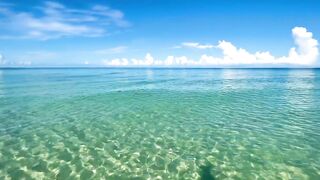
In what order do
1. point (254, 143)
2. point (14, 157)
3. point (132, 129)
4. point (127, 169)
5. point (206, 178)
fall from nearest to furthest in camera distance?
point (206, 178)
point (127, 169)
point (14, 157)
point (254, 143)
point (132, 129)

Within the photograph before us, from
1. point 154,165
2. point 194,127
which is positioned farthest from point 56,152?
point 194,127

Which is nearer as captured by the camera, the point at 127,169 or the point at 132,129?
the point at 127,169

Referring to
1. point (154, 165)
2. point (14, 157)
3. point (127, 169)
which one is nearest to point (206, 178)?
point (154, 165)

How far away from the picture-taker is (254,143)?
54.7 feet

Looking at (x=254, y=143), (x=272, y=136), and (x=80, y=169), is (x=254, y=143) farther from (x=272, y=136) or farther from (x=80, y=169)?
(x=80, y=169)

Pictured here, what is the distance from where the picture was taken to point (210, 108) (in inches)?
1147

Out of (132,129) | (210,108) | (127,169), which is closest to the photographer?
(127,169)

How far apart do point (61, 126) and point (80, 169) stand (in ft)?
30.5

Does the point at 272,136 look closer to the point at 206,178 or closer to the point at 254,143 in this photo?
the point at 254,143

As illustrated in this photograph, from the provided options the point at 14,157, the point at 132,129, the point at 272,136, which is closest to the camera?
the point at 14,157

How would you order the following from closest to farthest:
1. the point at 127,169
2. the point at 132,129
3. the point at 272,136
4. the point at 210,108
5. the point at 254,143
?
the point at 127,169 → the point at 254,143 → the point at 272,136 → the point at 132,129 → the point at 210,108

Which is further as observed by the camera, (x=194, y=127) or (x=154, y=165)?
(x=194, y=127)

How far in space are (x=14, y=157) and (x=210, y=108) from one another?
65.6ft

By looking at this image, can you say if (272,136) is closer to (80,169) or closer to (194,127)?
(194,127)
